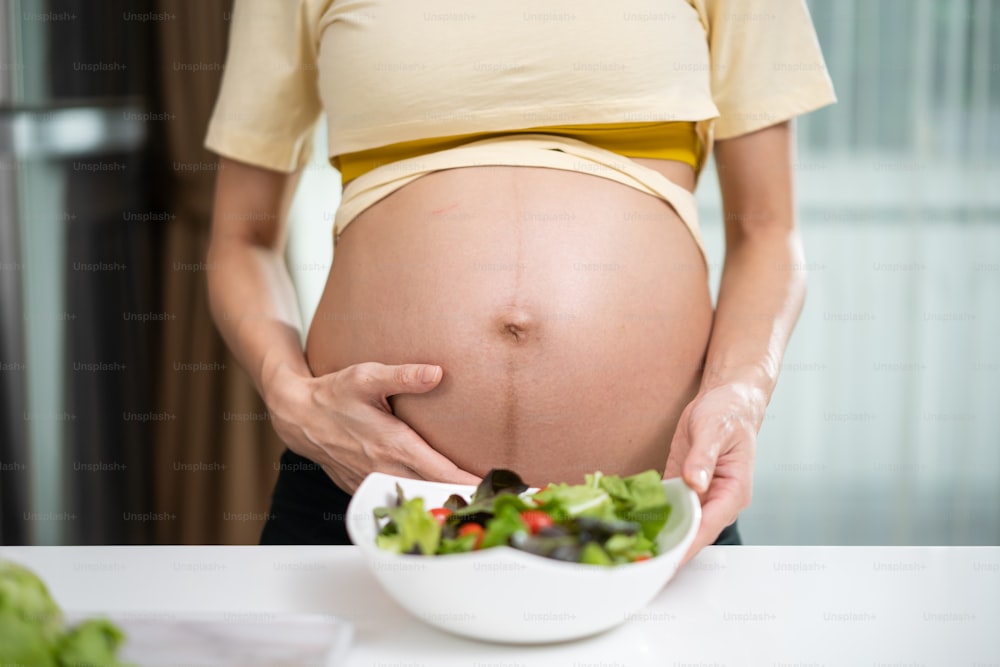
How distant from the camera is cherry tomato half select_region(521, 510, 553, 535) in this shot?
20.0 inches

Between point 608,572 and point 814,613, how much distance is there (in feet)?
0.61

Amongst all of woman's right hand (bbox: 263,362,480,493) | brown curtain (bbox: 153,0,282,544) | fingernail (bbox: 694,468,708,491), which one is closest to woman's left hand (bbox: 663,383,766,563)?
fingernail (bbox: 694,468,708,491)

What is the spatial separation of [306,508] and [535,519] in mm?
453

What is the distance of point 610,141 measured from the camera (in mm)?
903

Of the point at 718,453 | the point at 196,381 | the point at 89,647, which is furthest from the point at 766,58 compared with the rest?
the point at 196,381

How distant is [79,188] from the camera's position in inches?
77.4

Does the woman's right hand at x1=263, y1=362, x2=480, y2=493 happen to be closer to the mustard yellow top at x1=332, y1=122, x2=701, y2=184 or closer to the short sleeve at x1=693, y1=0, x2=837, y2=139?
the mustard yellow top at x1=332, y1=122, x2=701, y2=184

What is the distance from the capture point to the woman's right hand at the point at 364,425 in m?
0.79

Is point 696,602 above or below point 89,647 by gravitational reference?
below

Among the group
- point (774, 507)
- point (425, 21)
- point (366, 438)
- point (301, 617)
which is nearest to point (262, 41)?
point (425, 21)

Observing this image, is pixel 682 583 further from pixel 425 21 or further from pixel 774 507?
pixel 774 507

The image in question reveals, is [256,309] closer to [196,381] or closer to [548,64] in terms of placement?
[548,64]

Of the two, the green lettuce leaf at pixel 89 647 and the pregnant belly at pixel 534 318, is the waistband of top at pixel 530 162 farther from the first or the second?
the green lettuce leaf at pixel 89 647

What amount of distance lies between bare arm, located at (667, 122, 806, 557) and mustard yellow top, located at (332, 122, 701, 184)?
0.26 ft
